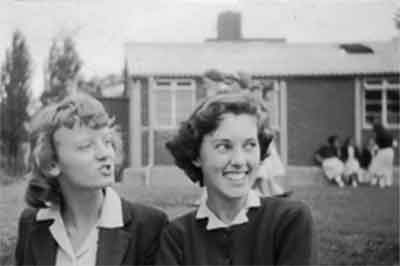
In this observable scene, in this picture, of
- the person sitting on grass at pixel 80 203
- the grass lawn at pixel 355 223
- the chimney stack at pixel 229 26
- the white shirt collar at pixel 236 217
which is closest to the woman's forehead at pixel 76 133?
the person sitting on grass at pixel 80 203

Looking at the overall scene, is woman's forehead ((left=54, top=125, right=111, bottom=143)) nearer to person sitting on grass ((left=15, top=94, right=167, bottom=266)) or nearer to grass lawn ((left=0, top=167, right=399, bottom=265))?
person sitting on grass ((left=15, top=94, right=167, bottom=266))

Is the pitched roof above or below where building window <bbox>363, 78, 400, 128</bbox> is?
above

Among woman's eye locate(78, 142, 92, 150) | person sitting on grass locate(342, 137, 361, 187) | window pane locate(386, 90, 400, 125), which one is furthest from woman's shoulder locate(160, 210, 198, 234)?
window pane locate(386, 90, 400, 125)

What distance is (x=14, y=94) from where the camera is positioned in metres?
1.36

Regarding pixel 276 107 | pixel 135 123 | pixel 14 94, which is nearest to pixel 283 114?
pixel 276 107

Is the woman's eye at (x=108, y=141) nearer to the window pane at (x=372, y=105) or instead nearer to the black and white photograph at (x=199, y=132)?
the black and white photograph at (x=199, y=132)

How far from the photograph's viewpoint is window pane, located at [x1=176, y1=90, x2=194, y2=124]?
121 cm

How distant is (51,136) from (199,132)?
0.30 m

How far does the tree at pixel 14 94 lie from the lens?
133 cm

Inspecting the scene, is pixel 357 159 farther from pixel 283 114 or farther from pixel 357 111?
pixel 283 114

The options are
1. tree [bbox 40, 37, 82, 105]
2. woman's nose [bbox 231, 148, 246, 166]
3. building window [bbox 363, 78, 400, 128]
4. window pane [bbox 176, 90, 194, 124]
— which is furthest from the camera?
building window [bbox 363, 78, 400, 128]

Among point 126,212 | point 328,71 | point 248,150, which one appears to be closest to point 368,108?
point 328,71

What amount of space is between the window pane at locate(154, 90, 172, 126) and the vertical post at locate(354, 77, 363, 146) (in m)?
0.51

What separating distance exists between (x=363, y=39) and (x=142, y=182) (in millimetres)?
723
